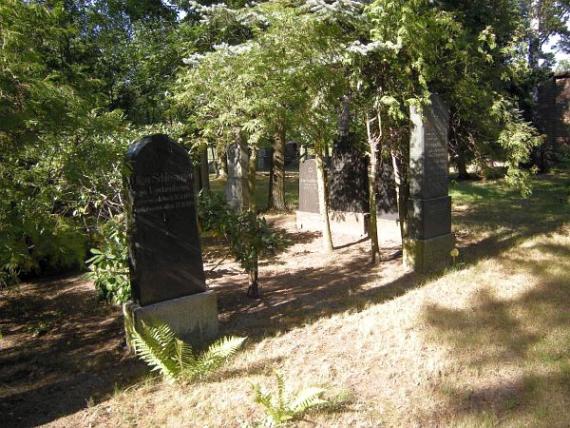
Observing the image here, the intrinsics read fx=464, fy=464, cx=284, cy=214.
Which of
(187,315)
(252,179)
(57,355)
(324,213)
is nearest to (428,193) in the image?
(324,213)

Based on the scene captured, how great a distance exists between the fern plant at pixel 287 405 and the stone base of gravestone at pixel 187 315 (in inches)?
88.0

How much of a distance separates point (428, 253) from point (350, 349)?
3.99m

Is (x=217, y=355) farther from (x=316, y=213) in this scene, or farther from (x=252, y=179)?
(x=316, y=213)

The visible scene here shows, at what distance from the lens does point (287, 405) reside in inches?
143

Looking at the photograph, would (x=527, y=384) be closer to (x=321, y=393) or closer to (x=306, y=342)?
(x=321, y=393)

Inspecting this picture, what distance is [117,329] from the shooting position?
6.86 m

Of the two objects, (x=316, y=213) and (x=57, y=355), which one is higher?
(x=316, y=213)

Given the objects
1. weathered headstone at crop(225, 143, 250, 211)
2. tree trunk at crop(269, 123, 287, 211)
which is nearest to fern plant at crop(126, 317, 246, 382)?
weathered headstone at crop(225, 143, 250, 211)

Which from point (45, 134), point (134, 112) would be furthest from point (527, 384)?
point (134, 112)

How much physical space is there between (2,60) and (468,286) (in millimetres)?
6240

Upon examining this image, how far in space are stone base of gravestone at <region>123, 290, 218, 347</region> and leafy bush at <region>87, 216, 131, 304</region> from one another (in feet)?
1.93

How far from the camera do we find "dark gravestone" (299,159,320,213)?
13188 mm

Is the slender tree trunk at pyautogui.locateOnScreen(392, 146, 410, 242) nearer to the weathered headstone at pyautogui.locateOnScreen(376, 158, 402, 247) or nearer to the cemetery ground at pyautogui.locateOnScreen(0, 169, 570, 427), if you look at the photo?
the cemetery ground at pyautogui.locateOnScreen(0, 169, 570, 427)

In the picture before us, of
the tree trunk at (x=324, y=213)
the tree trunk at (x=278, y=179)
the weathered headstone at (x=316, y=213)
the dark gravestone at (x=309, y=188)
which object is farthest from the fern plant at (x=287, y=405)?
the tree trunk at (x=278, y=179)
